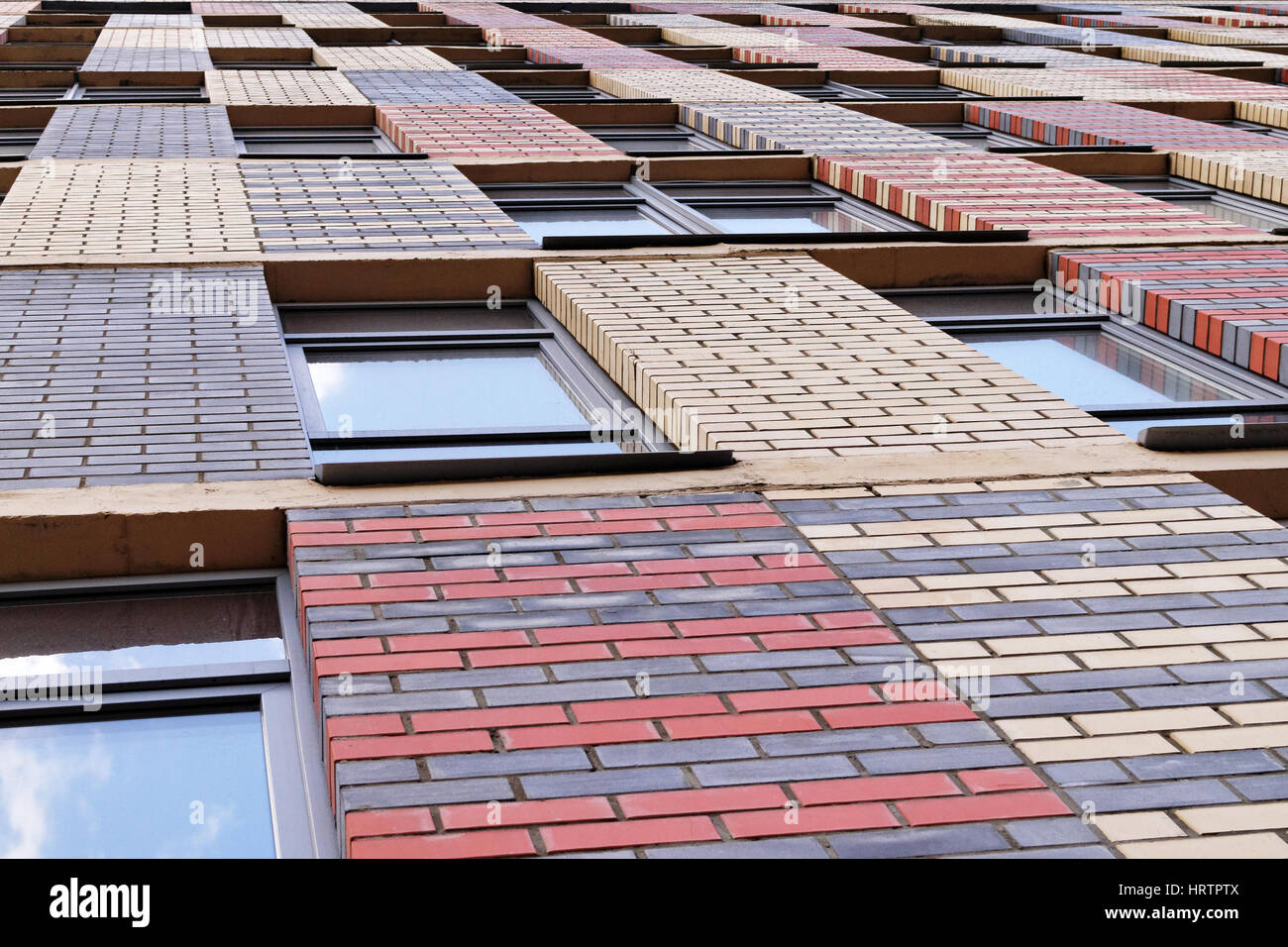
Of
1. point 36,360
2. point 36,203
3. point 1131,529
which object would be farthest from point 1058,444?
point 36,203

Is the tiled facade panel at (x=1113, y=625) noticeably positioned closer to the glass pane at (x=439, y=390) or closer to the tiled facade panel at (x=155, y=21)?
the glass pane at (x=439, y=390)

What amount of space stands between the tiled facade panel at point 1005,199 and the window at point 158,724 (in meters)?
4.21

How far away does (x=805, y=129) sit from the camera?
912 centimetres

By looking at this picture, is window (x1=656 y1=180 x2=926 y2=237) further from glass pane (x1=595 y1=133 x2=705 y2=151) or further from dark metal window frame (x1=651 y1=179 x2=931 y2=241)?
glass pane (x1=595 y1=133 x2=705 y2=151)

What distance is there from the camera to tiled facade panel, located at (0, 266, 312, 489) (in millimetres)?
3918

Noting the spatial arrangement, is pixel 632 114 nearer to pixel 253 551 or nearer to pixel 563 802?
pixel 253 551

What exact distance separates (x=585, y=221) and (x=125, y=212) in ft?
7.17

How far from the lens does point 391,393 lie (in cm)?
493

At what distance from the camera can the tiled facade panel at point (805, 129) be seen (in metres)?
8.55

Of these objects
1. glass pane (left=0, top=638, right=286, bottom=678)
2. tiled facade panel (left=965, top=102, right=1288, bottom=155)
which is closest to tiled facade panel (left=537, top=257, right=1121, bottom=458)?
glass pane (left=0, top=638, right=286, bottom=678)

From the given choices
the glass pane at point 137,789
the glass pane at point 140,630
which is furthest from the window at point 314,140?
the glass pane at point 137,789

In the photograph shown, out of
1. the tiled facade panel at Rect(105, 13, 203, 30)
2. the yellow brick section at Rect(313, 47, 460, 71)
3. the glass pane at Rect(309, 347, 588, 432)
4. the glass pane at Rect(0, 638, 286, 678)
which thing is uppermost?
the tiled facade panel at Rect(105, 13, 203, 30)

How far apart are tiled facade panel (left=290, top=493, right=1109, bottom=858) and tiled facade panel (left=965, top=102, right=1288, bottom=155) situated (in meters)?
6.40

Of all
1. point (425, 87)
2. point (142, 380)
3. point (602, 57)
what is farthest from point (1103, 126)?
point (142, 380)
